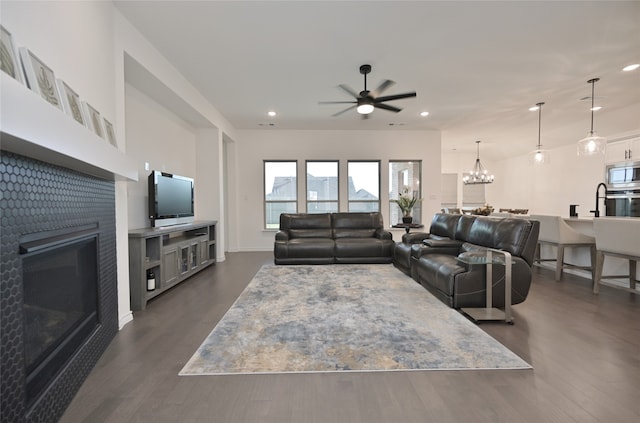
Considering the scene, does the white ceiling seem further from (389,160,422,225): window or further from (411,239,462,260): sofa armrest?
(411,239,462,260): sofa armrest

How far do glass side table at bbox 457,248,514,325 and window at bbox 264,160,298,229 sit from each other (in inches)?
192

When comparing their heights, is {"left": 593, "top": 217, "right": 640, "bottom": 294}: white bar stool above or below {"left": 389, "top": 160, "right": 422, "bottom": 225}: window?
below

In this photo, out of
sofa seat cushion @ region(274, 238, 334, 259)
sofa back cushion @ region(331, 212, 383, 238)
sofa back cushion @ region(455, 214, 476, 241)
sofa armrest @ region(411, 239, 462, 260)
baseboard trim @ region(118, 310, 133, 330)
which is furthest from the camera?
sofa back cushion @ region(331, 212, 383, 238)

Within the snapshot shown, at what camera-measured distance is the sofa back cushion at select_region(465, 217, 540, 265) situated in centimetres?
291

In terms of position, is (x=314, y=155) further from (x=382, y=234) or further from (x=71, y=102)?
(x=71, y=102)

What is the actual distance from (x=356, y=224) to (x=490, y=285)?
10.2ft

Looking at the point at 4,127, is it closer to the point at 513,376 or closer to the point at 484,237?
the point at 513,376

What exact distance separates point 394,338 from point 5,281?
2273 millimetres

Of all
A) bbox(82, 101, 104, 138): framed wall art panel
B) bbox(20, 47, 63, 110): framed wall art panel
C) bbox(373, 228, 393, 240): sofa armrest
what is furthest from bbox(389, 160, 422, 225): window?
bbox(20, 47, 63, 110): framed wall art panel

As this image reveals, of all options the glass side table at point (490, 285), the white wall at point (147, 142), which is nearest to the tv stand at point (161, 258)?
the white wall at point (147, 142)

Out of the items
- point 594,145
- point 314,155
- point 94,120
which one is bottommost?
point 94,120

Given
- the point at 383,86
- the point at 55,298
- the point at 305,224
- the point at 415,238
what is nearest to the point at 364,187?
the point at 305,224

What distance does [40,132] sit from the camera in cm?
104

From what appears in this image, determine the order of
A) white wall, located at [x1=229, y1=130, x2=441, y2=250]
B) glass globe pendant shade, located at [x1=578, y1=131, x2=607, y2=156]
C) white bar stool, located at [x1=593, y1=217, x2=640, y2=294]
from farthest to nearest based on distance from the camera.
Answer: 1. white wall, located at [x1=229, y1=130, x2=441, y2=250]
2. glass globe pendant shade, located at [x1=578, y1=131, x2=607, y2=156]
3. white bar stool, located at [x1=593, y1=217, x2=640, y2=294]
